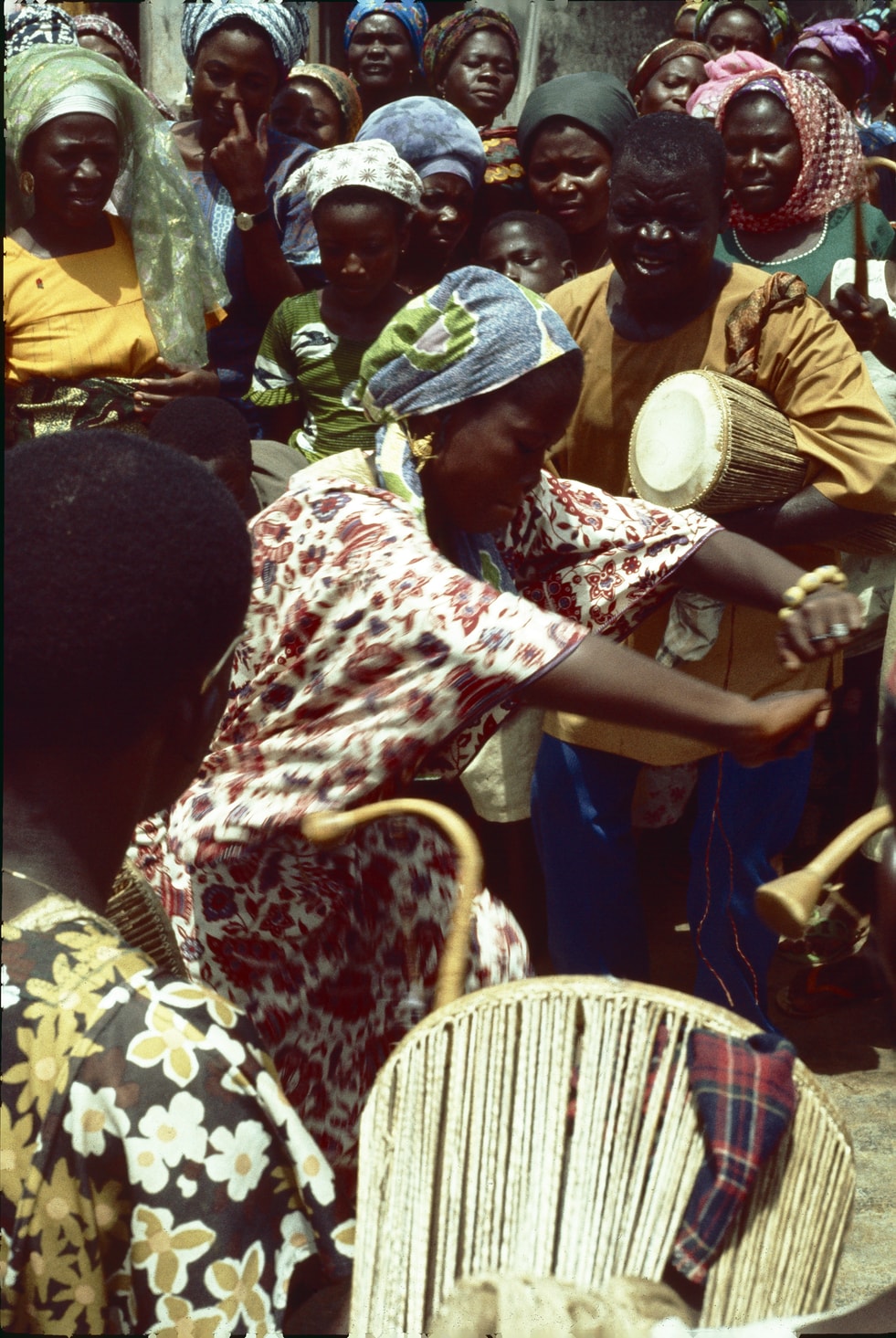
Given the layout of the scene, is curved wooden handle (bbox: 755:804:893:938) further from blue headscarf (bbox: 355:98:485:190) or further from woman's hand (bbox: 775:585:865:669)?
blue headscarf (bbox: 355:98:485:190)

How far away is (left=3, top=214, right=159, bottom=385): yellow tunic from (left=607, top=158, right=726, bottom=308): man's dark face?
4.03 feet

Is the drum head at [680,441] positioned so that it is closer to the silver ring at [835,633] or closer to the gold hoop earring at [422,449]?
the silver ring at [835,633]

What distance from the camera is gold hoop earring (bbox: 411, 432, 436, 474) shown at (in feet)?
7.40

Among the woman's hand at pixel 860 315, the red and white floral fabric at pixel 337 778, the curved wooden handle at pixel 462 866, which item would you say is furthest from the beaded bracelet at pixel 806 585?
the woman's hand at pixel 860 315

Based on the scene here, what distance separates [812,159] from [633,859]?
1873 mm

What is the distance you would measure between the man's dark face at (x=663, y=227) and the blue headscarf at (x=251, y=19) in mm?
1856

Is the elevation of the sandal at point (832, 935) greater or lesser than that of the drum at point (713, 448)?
lesser

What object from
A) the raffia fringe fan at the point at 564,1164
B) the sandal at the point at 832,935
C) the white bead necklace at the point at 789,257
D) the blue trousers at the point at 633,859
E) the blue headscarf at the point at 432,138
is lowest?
the sandal at the point at 832,935

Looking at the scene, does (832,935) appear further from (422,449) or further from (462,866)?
(462,866)

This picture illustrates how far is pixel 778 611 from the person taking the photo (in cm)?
240

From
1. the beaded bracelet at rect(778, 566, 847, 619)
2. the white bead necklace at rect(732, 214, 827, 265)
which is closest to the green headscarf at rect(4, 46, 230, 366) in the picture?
the white bead necklace at rect(732, 214, 827, 265)

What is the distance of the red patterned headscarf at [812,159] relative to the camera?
3.74m

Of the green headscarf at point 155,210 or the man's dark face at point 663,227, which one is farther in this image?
the green headscarf at point 155,210

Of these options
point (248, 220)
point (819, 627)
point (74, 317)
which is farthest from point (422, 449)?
point (248, 220)
